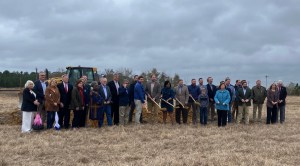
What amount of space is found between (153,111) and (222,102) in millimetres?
2583

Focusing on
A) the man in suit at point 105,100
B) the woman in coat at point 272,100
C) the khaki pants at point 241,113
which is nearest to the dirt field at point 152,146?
the man in suit at point 105,100

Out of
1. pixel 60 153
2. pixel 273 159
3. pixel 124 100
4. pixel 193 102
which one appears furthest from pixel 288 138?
pixel 60 153

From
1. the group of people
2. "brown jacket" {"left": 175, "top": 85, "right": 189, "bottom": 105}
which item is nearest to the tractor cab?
the group of people

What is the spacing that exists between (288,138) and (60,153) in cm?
608

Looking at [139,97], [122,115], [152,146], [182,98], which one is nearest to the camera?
[152,146]

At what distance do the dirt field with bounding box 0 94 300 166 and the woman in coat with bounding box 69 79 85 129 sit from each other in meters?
0.53

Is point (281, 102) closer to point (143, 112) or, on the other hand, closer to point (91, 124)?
point (143, 112)

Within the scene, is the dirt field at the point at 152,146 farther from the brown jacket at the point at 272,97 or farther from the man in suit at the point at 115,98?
the brown jacket at the point at 272,97

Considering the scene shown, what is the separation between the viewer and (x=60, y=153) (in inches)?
346

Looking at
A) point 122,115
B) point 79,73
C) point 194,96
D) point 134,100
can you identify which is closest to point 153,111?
point 134,100

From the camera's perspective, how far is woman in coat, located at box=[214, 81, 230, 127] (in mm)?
13820

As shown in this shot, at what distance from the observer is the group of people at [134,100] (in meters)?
12.4

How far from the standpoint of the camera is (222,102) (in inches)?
547

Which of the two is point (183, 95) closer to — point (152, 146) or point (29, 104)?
point (152, 146)
